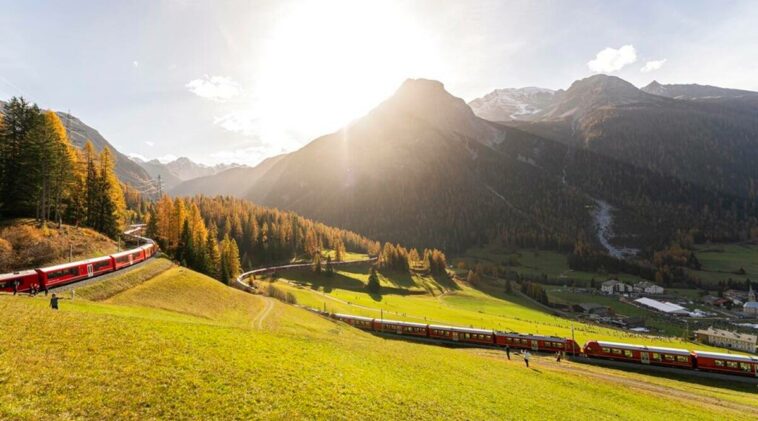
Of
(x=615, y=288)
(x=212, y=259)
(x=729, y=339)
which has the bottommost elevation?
(x=615, y=288)

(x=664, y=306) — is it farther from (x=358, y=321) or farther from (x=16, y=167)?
(x=16, y=167)

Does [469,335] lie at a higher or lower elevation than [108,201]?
lower

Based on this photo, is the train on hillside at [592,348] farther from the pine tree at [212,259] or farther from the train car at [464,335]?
the pine tree at [212,259]

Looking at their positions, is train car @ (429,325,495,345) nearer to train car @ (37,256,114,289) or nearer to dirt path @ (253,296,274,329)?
dirt path @ (253,296,274,329)

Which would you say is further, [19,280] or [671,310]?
[671,310]

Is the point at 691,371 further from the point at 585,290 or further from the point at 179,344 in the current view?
the point at 585,290

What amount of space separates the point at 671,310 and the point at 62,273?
588ft

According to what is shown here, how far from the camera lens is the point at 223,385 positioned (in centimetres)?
1906

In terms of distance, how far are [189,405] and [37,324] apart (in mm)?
13600

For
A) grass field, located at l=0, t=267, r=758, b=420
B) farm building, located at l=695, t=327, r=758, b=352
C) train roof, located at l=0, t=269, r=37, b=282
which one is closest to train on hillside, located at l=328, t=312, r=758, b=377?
grass field, located at l=0, t=267, r=758, b=420

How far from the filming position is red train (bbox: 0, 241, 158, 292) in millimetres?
37031

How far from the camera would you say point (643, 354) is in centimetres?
5141

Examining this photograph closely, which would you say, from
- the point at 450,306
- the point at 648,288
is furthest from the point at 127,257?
the point at 648,288

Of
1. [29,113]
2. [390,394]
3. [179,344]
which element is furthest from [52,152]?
[390,394]
